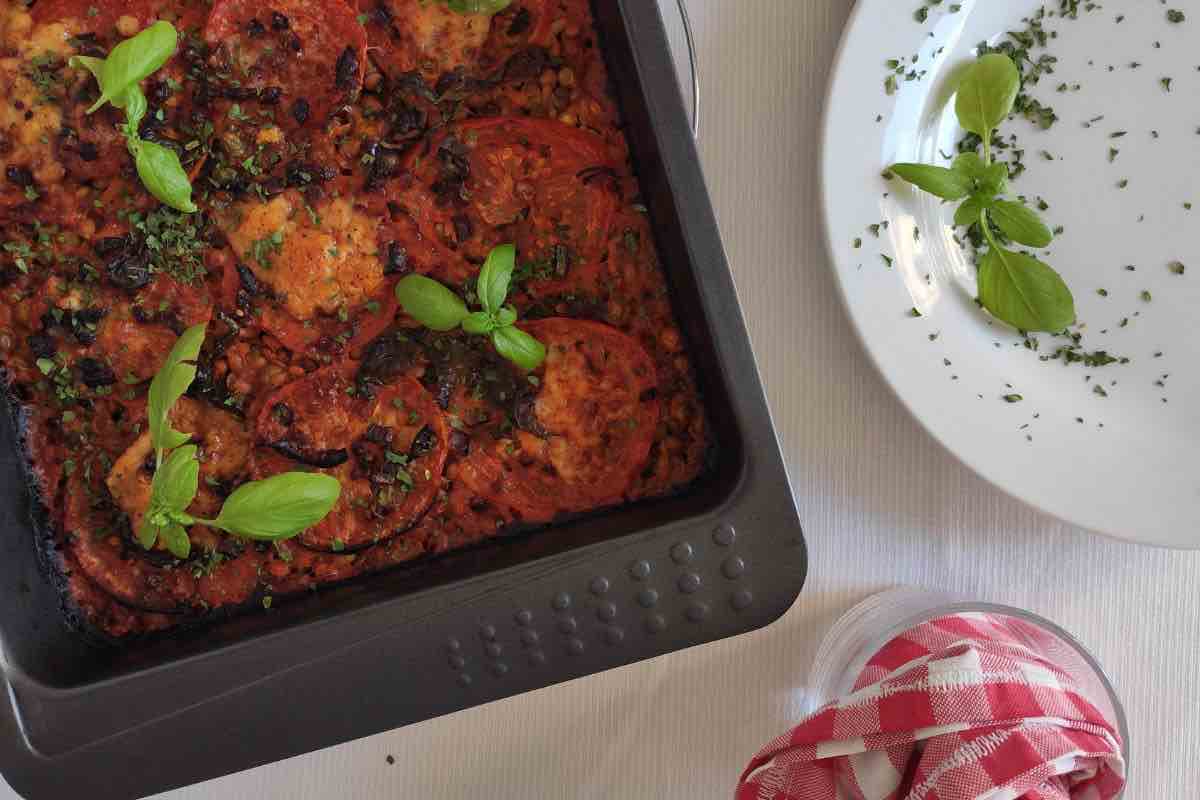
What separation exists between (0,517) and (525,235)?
847 millimetres

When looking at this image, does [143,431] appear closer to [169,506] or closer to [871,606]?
[169,506]

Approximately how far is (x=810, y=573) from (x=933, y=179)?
666 millimetres

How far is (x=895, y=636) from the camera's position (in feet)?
5.09

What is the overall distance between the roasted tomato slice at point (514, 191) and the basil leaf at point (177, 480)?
433 millimetres

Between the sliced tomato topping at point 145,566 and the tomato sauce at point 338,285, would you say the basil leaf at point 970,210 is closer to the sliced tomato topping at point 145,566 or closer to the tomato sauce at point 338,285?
the tomato sauce at point 338,285

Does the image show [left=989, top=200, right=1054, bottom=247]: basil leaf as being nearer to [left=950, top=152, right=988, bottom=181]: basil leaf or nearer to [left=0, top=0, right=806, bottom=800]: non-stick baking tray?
[left=950, top=152, right=988, bottom=181]: basil leaf

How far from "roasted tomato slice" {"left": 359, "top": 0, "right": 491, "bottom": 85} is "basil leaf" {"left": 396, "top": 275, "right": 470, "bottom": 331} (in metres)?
0.32

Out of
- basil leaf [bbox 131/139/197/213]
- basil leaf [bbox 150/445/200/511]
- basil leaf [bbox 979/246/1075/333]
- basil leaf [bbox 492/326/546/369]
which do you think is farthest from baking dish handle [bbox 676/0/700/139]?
basil leaf [bbox 150/445/200/511]

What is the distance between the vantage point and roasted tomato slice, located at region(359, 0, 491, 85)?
4.42 feet

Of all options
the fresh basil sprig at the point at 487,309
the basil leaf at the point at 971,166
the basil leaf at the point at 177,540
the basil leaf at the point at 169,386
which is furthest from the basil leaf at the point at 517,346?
the basil leaf at the point at 971,166

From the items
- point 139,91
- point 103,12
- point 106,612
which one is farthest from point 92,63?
point 106,612

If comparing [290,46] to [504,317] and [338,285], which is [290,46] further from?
[504,317]

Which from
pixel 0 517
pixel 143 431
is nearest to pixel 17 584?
pixel 0 517

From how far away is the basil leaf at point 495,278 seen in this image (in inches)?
48.6
